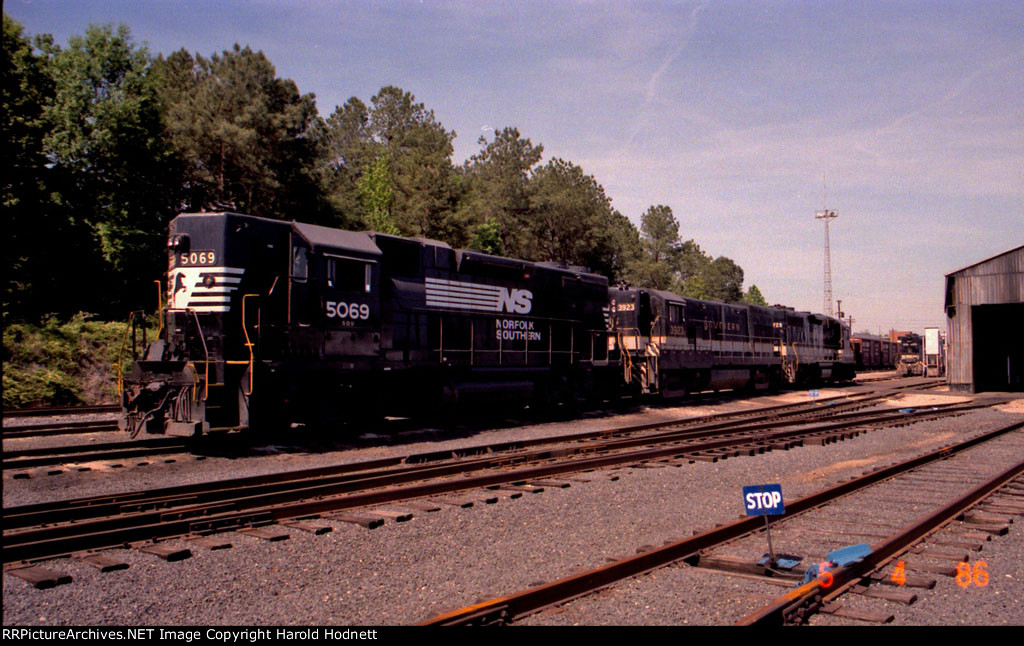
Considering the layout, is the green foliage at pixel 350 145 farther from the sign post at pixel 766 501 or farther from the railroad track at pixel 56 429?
the sign post at pixel 766 501

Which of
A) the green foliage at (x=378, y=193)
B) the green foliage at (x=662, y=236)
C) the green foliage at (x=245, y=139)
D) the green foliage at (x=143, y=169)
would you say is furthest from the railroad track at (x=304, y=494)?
the green foliage at (x=662, y=236)

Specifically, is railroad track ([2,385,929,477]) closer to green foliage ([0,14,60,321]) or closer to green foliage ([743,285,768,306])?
green foliage ([0,14,60,321])

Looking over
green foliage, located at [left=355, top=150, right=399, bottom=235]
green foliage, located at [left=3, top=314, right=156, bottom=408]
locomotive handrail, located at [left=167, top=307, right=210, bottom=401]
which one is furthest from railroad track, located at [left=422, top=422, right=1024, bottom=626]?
green foliage, located at [left=355, top=150, right=399, bottom=235]

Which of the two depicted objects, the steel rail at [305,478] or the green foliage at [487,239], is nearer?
the steel rail at [305,478]

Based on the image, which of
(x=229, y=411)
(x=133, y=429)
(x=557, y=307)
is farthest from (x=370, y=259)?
(x=557, y=307)

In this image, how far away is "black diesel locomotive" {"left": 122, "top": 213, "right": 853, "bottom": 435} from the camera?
11359 millimetres

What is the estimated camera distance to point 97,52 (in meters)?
32.1

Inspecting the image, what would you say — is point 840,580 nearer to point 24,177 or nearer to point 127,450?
point 127,450

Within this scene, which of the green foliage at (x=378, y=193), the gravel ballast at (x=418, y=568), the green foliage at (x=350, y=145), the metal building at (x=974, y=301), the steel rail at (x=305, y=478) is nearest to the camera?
the gravel ballast at (x=418, y=568)

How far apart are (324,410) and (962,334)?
94.8ft

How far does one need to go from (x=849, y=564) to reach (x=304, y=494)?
18.0 ft

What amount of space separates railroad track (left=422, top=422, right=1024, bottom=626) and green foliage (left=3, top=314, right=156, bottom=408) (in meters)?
17.9

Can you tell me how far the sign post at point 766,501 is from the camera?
5.64m

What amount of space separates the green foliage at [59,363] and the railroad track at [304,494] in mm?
13097
